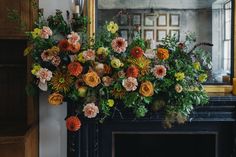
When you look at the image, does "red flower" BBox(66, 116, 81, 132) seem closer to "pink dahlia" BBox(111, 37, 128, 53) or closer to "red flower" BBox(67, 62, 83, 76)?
"red flower" BBox(67, 62, 83, 76)

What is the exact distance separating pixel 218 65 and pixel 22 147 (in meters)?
1.73

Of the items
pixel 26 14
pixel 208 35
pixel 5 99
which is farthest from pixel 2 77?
pixel 208 35

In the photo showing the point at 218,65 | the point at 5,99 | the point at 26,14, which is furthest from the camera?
the point at 5,99

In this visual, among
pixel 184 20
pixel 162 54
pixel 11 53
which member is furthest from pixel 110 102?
pixel 11 53

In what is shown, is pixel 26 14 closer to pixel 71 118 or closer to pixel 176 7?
pixel 71 118

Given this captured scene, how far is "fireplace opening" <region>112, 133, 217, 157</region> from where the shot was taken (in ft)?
10.1

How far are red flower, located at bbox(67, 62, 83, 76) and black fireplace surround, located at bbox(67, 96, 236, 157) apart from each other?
1.25ft

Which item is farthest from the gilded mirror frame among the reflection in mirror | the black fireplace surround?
the black fireplace surround

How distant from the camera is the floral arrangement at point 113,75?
258cm

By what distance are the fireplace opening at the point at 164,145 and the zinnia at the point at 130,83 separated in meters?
0.64

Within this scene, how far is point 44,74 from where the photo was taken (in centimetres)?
259

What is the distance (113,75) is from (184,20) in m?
0.89

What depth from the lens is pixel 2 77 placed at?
324 cm

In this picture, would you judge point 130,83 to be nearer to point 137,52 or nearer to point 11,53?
point 137,52
